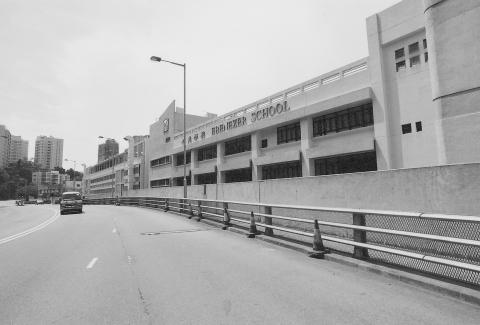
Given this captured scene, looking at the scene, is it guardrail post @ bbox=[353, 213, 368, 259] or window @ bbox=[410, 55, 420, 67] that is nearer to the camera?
guardrail post @ bbox=[353, 213, 368, 259]

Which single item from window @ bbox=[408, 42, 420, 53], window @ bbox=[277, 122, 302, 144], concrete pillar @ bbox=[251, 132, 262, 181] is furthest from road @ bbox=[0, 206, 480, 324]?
concrete pillar @ bbox=[251, 132, 262, 181]

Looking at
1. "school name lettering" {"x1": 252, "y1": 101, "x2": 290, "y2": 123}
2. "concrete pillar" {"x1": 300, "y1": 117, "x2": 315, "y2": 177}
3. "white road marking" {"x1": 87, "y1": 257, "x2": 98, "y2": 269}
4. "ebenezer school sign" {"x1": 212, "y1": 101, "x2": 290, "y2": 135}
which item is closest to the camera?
"white road marking" {"x1": 87, "y1": 257, "x2": 98, "y2": 269}

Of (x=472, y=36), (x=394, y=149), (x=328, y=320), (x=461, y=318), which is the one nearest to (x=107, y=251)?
(x=328, y=320)

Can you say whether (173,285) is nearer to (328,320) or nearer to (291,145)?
(328,320)

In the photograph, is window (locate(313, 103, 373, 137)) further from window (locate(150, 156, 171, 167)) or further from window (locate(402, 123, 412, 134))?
window (locate(150, 156, 171, 167))

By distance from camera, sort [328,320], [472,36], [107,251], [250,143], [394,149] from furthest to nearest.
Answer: [250,143], [394,149], [472,36], [107,251], [328,320]

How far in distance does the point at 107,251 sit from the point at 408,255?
8.10 m

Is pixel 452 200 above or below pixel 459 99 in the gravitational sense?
below

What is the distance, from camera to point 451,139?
1307 cm

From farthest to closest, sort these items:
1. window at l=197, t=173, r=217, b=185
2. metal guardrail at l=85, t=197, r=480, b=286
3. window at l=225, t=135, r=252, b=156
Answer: window at l=197, t=173, r=217, b=185
window at l=225, t=135, r=252, b=156
metal guardrail at l=85, t=197, r=480, b=286

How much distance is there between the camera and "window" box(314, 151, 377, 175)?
2370 centimetres

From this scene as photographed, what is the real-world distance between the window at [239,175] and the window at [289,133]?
18.7ft

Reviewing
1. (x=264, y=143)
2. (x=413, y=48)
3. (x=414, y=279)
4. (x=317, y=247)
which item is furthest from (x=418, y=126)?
(x=414, y=279)

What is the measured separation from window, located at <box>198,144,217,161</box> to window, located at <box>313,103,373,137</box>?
1761cm
